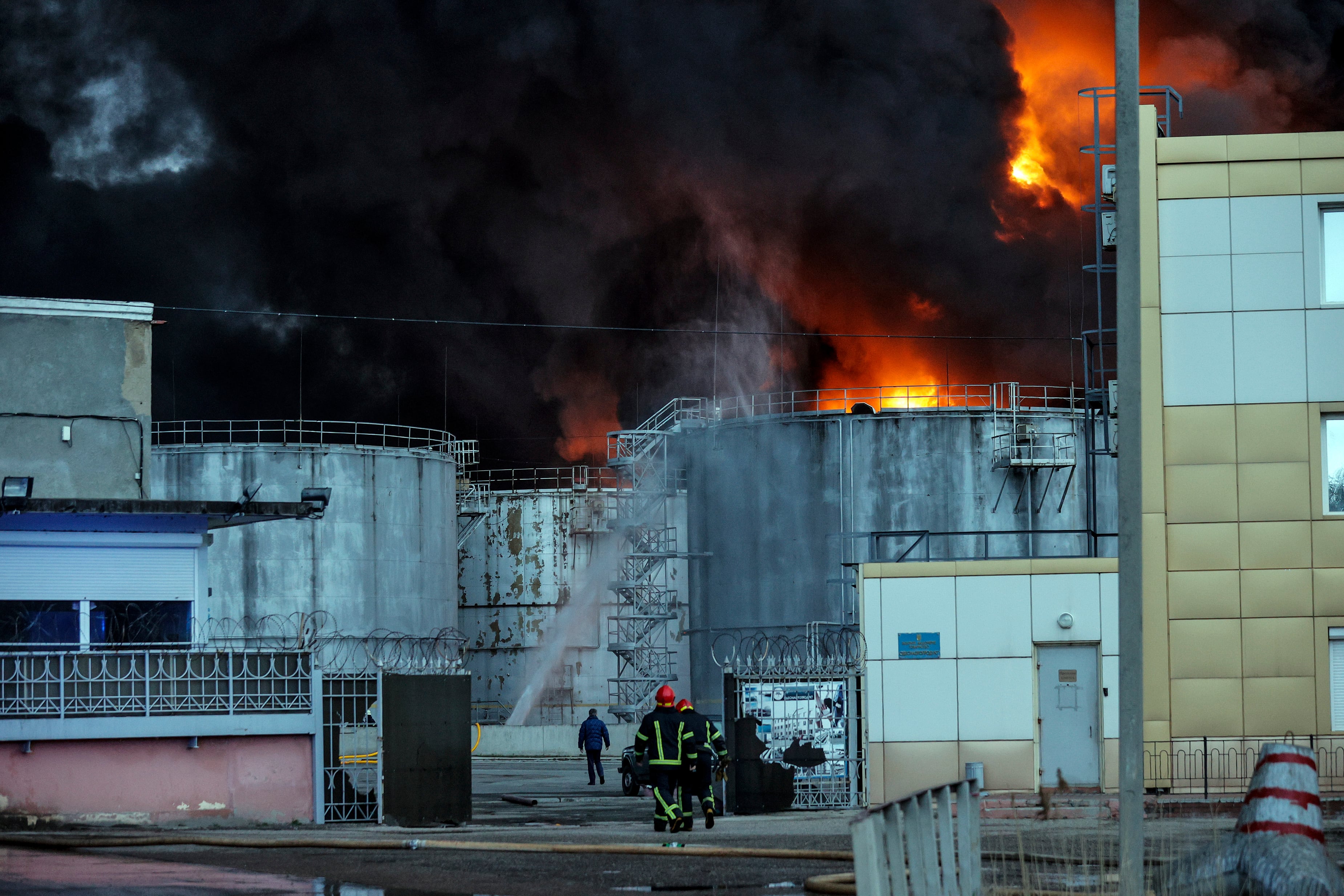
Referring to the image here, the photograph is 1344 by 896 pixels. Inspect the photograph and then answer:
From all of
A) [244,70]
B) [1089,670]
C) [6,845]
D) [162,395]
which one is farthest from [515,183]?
[6,845]

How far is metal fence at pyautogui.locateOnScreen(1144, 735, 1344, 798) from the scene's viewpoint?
78.3 feet

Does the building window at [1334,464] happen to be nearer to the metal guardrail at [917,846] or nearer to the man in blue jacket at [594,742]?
the man in blue jacket at [594,742]

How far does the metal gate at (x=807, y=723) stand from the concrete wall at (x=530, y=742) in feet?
78.2

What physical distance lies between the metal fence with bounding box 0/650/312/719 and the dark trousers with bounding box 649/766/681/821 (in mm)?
5543

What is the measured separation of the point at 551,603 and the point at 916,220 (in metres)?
19.8

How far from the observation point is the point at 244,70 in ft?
205

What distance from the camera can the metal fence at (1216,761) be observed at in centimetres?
2388

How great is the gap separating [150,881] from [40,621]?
10.6 metres

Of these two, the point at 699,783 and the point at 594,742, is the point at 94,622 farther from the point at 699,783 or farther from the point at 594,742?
the point at 594,742

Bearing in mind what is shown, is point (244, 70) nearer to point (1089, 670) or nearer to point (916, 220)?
point (916, 220)

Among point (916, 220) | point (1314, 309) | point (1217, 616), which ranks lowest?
point (1217, 616)

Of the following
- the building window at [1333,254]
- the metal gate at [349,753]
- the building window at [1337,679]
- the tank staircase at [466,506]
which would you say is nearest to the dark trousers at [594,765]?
the metal gate at [349,753]

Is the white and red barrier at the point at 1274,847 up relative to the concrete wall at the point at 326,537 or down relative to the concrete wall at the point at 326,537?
down

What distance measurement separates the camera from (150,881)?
1370 centimetres
